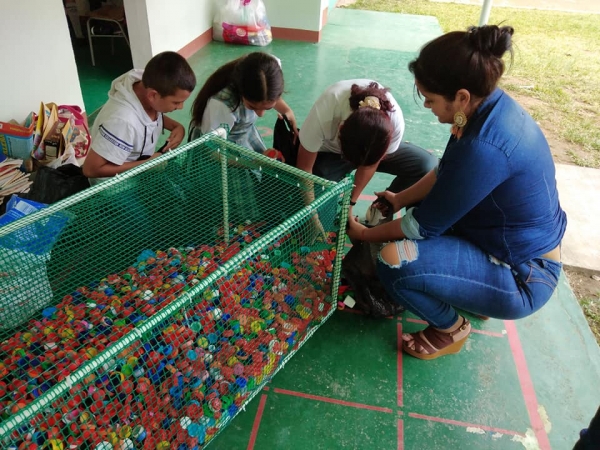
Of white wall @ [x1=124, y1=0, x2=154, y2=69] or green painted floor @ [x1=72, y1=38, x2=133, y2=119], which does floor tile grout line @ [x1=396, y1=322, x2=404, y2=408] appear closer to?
green painted floor @ [x1=72, y1=38, x2=133, y2=119]

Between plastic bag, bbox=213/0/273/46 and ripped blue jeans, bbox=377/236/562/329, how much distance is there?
15.6 feet

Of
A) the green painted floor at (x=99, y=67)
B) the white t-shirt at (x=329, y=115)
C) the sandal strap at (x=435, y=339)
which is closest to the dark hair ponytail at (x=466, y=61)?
the white t-shirt at (x=329, y=115)

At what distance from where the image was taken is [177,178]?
2217 mm

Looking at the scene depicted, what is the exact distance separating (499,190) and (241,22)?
4.91m

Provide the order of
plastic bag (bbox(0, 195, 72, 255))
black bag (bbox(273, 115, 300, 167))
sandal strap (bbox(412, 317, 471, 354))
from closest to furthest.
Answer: plastic bag (bbox(0, 195, 72, 255)), sandal strap (bbox(412, 317, 471, 354)), black bag (bbox(273, 115, 300, 167))

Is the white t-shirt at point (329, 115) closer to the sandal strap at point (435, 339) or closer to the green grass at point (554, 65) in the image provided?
the sandal strap at point (435, 339)

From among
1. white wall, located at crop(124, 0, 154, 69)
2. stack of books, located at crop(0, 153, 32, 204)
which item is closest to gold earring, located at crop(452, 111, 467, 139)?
stack of books, located at crop(0, 153, 32, 204)

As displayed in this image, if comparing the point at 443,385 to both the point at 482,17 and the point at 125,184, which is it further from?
the point at 482,17

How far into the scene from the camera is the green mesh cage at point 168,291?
1575 mm

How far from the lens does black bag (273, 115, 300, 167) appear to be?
8.65 feet

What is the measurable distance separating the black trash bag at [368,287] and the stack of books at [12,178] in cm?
179

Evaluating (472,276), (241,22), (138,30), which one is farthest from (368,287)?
(241,22)

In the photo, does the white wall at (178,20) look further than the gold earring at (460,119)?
Yes

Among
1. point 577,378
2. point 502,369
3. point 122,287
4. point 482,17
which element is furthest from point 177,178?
point 482,17
